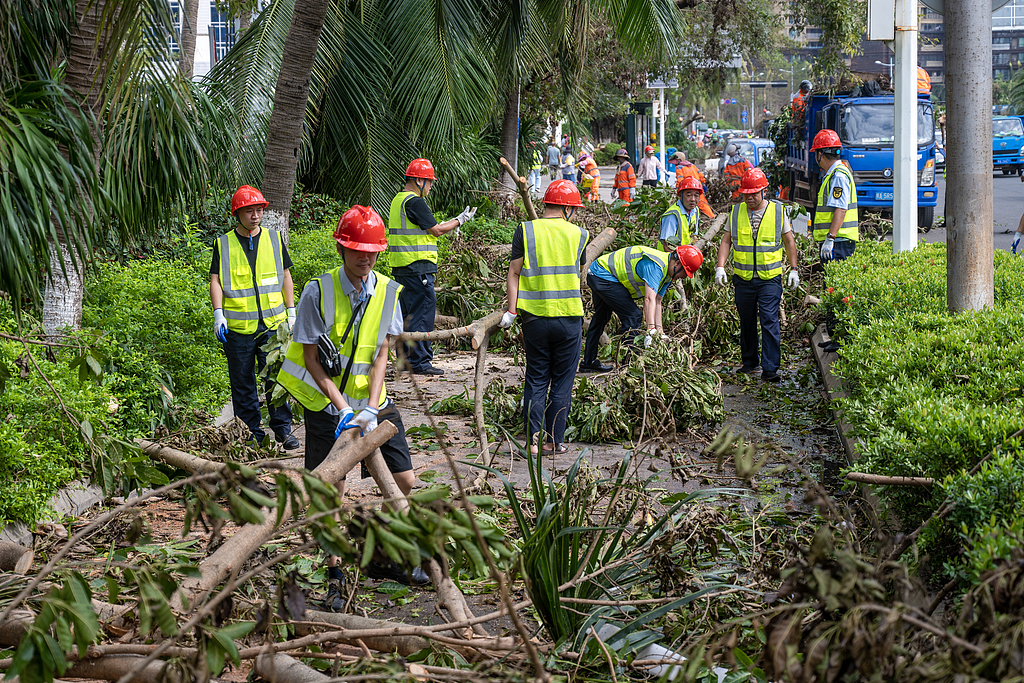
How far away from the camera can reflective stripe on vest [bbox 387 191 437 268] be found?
9.30 meters

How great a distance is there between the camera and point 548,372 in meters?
7.05

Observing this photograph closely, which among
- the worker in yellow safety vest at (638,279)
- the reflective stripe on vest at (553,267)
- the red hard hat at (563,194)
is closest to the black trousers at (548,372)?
the reflective stripe on vest at (553,267)

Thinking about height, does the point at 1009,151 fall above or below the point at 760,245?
A: above

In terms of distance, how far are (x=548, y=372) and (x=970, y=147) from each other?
121 inches

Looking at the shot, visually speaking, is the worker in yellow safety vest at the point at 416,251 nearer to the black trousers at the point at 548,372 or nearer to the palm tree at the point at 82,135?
the palm tree at the point at 82,135

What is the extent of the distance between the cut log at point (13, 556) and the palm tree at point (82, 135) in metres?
1.28

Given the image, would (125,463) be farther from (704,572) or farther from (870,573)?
(870,573)

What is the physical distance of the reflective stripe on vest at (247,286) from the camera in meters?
6.86

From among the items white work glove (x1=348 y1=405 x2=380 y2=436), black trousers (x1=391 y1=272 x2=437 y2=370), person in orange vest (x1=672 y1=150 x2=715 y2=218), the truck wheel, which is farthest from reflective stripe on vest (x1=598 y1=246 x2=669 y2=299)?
the truck wheel

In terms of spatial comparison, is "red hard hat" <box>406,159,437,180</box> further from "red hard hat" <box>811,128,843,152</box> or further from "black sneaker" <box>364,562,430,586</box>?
"black sneaker" <box>364,562,430,586</box>

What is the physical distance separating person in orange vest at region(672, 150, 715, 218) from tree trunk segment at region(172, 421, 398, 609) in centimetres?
652

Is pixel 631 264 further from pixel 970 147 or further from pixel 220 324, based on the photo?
pixel 220 324

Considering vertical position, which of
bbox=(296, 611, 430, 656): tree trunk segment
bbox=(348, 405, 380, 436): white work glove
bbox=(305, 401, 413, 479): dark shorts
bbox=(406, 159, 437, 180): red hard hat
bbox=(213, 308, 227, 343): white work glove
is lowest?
bbox=(296, 611, 430, 656): tree trunk segment

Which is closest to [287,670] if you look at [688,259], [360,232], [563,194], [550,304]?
[360,232]
